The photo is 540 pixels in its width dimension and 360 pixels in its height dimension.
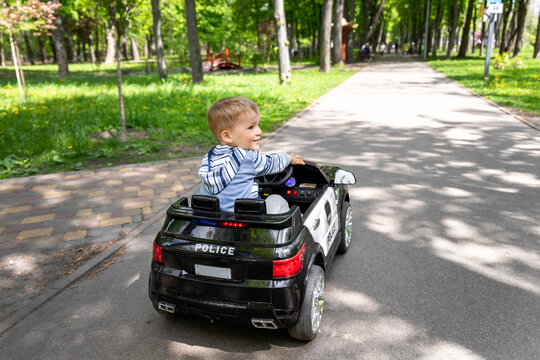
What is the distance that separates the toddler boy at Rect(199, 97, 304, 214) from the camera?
102 inches

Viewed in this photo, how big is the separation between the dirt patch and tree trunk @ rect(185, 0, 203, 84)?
1328cm

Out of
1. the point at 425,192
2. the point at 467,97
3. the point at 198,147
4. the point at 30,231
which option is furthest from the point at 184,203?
the point at 467,97

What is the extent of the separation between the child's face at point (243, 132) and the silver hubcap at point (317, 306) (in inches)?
41.8

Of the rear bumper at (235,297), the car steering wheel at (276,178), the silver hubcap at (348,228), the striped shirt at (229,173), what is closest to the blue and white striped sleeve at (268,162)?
the striped shirt at (229,173)

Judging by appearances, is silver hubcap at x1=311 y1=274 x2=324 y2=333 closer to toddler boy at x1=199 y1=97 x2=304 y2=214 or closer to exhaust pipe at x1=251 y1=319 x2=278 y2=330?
exhaust pipe at x1=251 y1=319 x2=278 y2=330

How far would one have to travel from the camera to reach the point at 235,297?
247 cm

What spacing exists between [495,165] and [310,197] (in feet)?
14.5

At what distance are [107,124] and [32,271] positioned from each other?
5.98 metres

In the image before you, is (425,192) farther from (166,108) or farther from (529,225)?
(166,108)

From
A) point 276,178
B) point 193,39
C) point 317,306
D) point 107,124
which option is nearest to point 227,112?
point 276,178

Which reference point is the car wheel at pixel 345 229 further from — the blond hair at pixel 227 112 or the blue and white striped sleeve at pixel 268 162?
the blond hair at pixel 227 112

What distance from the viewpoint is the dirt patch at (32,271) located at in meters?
3.40

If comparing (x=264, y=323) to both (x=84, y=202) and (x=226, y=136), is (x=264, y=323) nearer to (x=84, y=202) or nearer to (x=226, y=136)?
(x=226, y=136)

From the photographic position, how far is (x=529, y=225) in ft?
14.2
